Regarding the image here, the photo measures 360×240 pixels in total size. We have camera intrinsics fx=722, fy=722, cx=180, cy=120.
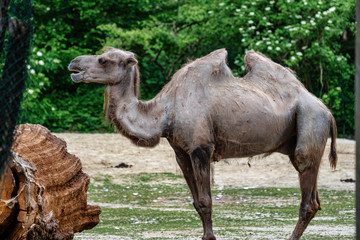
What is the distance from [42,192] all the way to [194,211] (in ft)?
14.7

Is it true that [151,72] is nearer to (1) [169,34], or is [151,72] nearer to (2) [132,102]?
(1) [169,34]

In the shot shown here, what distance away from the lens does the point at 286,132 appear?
25.7 feet

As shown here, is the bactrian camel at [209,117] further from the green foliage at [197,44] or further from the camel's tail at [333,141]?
the green foliage at [197,44]

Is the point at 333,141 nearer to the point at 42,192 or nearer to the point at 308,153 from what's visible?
the point at 308,153

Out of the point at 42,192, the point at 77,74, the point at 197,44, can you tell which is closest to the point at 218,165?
the point at 197,44

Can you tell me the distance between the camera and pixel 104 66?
7598 millimetres

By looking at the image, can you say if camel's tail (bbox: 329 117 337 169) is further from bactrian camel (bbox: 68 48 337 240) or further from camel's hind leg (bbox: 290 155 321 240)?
camel's hind leg (bbox: 290 155 321 240)

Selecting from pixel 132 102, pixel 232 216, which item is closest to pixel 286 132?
pixel 132 102

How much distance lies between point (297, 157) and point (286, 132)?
313 mm

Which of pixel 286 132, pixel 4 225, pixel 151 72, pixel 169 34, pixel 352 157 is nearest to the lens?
pixel 4 225

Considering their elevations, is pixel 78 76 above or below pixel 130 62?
below

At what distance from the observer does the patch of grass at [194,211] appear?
8.48m

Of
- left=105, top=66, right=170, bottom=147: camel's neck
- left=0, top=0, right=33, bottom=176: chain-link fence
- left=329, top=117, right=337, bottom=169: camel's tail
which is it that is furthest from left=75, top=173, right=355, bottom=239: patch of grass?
left=0, top=0, right=33, bottom=176: chain-link fence

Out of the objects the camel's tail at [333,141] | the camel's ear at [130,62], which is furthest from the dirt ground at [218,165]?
the camel's ear at [130,62]
